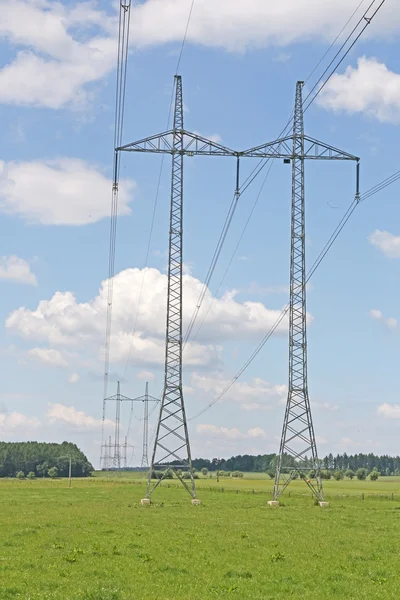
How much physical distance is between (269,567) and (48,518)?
26019mm

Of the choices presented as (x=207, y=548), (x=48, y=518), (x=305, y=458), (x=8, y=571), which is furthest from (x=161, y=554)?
(x=305, y=458)

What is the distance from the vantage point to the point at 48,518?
53188mm

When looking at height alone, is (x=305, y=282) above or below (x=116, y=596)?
above

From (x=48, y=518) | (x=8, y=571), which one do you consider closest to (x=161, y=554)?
(x=8, y=571)

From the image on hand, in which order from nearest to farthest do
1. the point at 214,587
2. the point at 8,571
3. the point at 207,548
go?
the point at 214,587
the point at 8,571
the point at 207,548

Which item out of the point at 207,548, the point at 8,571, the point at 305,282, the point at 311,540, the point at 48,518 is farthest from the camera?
the point at 305,282

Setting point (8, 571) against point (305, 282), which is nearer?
point (8, 571)

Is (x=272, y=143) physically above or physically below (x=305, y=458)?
above

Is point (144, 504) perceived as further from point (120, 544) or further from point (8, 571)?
point (8, 571)

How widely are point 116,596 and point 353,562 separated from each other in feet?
37.9

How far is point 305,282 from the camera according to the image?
6738 cm

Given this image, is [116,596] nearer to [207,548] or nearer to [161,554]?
[161,554]

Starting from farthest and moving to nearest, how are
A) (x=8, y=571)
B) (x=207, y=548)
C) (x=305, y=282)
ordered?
(x=305, y=282)
(x=207, y=548)
(x=8, y=571)

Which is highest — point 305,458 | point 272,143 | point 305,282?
point 272,143
